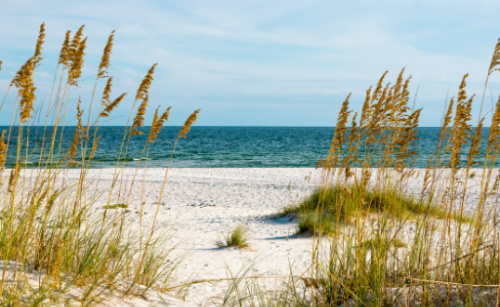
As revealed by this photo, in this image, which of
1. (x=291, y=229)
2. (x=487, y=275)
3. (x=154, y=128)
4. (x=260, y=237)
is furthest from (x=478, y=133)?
(x=291, y=229)

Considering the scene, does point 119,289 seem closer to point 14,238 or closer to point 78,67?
point 14,238

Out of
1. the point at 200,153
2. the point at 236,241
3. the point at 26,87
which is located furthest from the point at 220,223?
the point at 200,153

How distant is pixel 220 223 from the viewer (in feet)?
28.0

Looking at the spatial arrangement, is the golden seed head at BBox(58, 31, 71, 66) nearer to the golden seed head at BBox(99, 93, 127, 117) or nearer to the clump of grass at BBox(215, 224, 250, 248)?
the golden seed head at BBox(99, 93, 127, 117)

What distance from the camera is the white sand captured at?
4763mm

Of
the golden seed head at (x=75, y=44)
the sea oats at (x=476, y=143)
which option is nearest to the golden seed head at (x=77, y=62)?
the golden seed head at (x=75, y=44)

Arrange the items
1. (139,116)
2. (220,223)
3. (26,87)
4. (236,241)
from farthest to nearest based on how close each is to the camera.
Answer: (220,223)
(236,241)
(139,116)
(26,87)

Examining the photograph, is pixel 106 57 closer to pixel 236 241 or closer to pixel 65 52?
pixel 65 52

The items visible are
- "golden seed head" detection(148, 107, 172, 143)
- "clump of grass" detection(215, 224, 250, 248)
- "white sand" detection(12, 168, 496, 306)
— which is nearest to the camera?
"golden seed head" detection(148, 107, 172, 143)

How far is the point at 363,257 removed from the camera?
279 cm

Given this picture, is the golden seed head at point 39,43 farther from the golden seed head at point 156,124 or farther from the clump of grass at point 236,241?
the clump of grass at point 236,241

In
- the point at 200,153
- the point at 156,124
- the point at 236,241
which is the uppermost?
the point at 156,124

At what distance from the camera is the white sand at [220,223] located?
4.76m

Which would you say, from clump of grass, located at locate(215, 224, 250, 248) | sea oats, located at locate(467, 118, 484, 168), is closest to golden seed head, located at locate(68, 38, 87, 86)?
sea oats, located at locate(467, 118, 484, 168)
